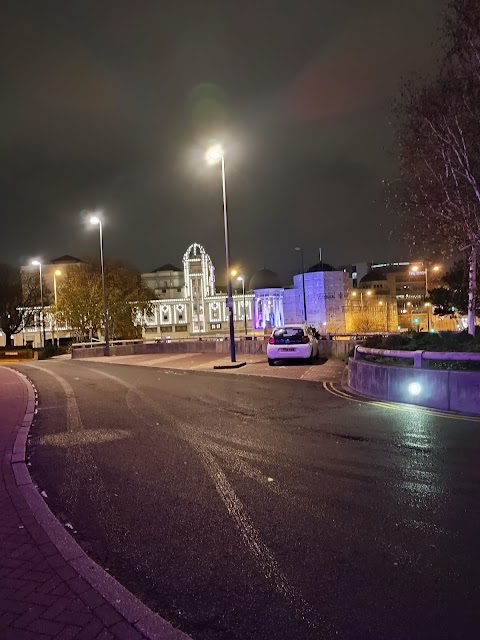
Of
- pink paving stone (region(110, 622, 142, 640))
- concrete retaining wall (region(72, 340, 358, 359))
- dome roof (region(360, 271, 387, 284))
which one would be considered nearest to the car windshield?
concrete retaining wall (region(72, 340, 358, 359))

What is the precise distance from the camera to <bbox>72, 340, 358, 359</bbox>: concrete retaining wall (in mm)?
24281

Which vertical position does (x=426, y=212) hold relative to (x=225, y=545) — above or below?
above

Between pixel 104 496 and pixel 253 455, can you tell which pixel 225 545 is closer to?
pixel 104 496

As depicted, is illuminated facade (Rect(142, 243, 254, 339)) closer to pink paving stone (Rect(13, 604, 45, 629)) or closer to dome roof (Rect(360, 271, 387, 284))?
dome roof (Rect(360, 271, 387, 284))

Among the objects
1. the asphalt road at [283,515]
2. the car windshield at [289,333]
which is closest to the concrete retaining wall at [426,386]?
the asphalt road at [283,515]

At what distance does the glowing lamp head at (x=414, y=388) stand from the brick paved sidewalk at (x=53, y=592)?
25.7ft

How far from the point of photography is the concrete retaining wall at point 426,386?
9.75 metres

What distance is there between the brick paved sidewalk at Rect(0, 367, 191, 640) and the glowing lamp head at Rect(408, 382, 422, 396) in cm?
785

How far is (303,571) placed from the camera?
153 inches

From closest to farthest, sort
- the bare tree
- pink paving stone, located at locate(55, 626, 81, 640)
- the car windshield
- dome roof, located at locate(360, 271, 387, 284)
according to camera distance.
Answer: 1. pink paving stone, located at locate(55, 626, 81, 640)
2. the car windshield
3. the bare tree
4. dome roof, located at locate(360, 271, 387, 284)

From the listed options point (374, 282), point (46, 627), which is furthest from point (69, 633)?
point (374, 282)

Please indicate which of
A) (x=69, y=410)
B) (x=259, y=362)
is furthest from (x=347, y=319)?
(x=69, y=410)

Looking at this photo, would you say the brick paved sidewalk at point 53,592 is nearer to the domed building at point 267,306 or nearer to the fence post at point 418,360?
the fence post at point 418,360

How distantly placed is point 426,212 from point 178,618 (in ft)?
48.7
